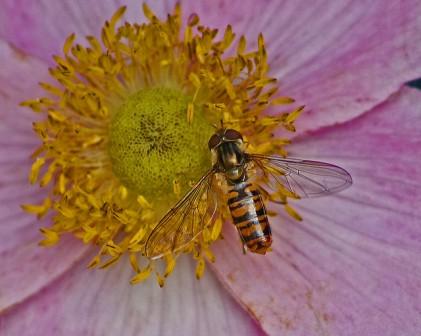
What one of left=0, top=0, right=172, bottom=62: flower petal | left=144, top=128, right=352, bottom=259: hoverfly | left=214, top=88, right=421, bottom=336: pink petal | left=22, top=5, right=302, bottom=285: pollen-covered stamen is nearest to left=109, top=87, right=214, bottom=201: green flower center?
left=22, top=5, right=302, bottom=285: pollen-covered stamen

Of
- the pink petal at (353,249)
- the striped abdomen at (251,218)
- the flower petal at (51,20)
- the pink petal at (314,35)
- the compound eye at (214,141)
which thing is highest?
the flower petal at (51,20)

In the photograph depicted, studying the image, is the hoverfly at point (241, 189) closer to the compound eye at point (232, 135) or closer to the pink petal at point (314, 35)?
the compound eye at point (232, 135)

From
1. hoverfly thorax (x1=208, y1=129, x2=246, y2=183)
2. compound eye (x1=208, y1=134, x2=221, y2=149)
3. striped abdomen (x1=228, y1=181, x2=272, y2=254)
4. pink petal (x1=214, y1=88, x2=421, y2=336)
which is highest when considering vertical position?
compound eye (x1=208, y1=134, x2=221, y2=149)

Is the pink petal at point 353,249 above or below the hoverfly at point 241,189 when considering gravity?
below

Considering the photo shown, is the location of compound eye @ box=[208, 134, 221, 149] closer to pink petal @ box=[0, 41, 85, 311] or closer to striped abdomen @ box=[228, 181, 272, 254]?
striped abdomen @ box=[228, 181, 272, 254]

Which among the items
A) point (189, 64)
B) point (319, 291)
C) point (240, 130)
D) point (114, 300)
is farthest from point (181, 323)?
point (189, 64)

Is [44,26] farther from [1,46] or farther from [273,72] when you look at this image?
[273,72]

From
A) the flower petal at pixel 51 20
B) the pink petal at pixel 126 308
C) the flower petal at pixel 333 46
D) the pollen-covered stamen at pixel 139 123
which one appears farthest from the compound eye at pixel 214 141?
the flower petal at pixel 51 20
